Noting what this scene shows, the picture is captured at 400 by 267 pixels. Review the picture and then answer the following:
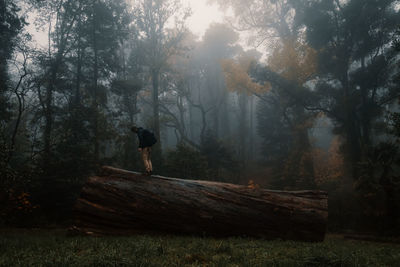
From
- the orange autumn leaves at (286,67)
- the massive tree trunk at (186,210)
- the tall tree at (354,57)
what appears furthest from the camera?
the orange autumn leaves at (286,67)

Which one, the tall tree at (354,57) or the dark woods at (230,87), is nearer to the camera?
the dark woods at (230,87)

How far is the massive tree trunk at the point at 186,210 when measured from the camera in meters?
8.10

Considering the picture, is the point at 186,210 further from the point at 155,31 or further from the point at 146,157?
the point at 155,31

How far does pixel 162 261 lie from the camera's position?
440cm

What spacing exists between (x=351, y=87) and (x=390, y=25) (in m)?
5.53

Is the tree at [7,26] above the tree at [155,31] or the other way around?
the other way around

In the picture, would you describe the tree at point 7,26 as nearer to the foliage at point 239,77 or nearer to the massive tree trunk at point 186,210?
the massive tree trunk at point 186,210

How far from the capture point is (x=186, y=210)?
8336 mm

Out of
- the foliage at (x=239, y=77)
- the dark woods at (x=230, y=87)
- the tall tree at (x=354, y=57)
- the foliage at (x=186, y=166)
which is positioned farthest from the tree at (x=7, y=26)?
the tall tree at (x=354, y=57)

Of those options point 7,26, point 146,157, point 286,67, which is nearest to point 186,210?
point 146,157

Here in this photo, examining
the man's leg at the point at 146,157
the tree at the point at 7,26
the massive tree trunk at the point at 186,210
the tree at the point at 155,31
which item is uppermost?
the tree at the point at 155,31

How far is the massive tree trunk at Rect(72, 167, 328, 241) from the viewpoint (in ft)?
26.6

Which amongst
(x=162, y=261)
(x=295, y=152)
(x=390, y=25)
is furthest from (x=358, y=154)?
(x=162, y=261)

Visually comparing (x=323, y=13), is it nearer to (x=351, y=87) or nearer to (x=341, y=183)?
(x=351, y=87)
